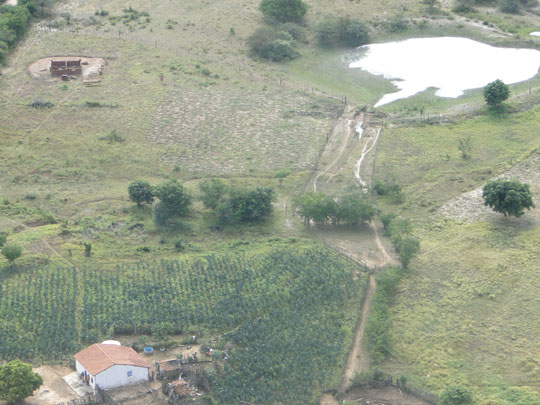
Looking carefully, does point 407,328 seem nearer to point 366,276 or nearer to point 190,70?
point 366,276

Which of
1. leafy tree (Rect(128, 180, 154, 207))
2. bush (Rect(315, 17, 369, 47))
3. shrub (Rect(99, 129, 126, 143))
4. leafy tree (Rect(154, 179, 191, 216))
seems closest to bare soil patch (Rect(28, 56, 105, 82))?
shrub (Rect(99, 129, 126, 143))

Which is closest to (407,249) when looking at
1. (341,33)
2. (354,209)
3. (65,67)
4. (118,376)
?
(354,209)

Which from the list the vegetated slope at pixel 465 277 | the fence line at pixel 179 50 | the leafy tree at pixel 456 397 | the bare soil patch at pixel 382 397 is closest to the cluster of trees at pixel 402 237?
the vegetated slope at pixel 465 277

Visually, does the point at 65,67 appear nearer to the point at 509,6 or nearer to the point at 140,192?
the point at 140,192

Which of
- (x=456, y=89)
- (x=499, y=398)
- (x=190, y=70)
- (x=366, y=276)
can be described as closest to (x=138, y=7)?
(x=190, y=70)

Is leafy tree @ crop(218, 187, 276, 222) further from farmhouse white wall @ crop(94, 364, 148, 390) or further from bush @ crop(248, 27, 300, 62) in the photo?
bush @ crop(248, 27, 300, 62)

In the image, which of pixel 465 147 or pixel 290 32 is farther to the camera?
pixel 290 32
